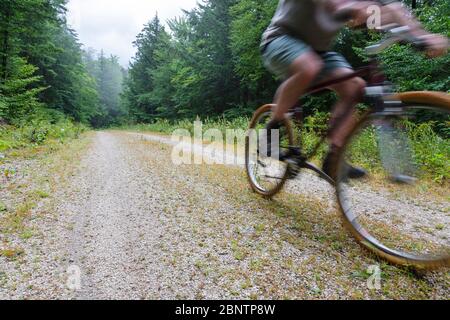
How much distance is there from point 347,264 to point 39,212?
2.47 m

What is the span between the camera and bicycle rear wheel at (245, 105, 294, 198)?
263cm

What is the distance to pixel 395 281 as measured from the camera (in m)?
1.42

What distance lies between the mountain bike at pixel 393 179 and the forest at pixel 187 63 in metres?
5.71

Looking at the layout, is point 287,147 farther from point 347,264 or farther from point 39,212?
point 39,212

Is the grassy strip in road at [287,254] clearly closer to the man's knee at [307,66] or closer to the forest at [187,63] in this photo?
the man's knee at [307,66]

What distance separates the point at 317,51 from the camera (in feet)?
6.70

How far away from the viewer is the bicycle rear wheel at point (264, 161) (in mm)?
2633

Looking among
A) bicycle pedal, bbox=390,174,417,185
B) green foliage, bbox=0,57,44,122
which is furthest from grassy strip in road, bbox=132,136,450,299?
green foliage, bbox=0,57,44,122

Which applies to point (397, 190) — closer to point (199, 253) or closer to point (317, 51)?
point (317, 51)

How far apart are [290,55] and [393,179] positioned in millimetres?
1054

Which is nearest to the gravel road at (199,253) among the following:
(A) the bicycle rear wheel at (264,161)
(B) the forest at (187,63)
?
(A) the bicycle rear wheel at (264,161)

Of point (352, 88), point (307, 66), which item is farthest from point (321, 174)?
point (307, 66)

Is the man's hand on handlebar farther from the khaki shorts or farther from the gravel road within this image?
the gravel road

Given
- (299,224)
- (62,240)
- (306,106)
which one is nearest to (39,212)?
(62,240)
